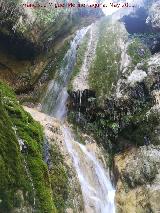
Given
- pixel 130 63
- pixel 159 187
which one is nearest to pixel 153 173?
pixel 159 187

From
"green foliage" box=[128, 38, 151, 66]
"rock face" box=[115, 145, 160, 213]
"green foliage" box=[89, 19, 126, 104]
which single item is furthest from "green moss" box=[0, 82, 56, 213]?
"green foliage" box=[128, 38, 151, 66]

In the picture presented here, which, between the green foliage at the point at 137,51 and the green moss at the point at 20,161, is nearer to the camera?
the green moss at the point at 20,161

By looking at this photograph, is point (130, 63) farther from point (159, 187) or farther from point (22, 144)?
point (22, 144)

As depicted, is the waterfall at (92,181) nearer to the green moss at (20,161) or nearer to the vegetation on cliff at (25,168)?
the vegetation on cliff at (25,168)

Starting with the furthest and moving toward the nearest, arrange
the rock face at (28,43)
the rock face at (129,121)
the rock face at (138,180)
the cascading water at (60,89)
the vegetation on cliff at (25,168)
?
the rock face at (28,43), the cascading water at (60,89), the rock face at (129,121), the rock face at (138,180), the vegetation on cliff at (25,168)

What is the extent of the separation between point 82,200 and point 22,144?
10.6 ft

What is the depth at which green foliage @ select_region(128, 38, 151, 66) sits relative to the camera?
795 inches

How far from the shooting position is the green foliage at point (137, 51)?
2019 centimetres

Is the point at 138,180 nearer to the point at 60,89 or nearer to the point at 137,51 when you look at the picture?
the point at 60,89

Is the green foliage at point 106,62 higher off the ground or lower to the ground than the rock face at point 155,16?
lower

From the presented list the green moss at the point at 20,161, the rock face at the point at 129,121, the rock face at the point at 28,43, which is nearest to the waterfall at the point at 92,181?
the rock face at the point at 129,121

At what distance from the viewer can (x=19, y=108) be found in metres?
12.1

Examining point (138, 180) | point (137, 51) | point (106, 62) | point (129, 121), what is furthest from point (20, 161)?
point (137, 51)

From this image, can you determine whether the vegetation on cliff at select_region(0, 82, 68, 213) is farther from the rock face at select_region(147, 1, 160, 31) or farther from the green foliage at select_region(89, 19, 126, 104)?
the rock face at select_region(147, 1, 160, 31)
